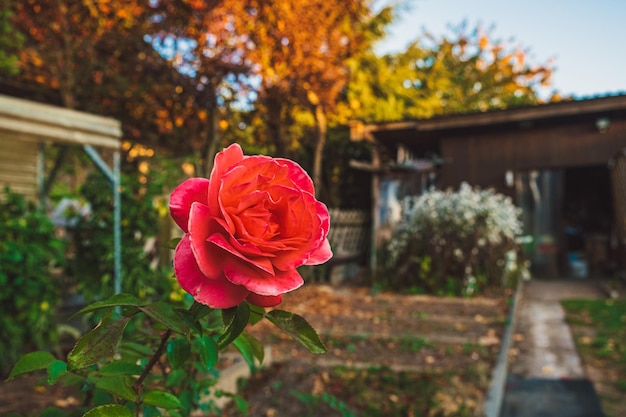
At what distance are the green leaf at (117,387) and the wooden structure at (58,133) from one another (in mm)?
3415

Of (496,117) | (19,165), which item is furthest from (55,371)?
(496,117)

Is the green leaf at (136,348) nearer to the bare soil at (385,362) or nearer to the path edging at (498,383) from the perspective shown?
the bare soil at (385,362)

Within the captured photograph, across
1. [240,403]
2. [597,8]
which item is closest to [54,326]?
[240,403]

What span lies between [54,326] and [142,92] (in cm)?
603

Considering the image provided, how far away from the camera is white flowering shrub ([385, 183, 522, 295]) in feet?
31.8

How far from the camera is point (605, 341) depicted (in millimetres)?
6113

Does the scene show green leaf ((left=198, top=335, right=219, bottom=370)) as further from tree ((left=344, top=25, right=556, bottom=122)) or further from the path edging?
tree ((left=344, top=25, right=556, bottom=122))

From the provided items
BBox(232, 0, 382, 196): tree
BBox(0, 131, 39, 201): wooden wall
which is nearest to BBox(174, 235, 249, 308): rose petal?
BBox(0, 131, 39, 201): wooden wall

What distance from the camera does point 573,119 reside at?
12.2 metres

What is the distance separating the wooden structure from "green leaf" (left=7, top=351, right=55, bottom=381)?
3.34 meters

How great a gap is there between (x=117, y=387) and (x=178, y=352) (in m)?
0.11

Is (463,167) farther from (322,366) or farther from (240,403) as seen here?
(240,403)

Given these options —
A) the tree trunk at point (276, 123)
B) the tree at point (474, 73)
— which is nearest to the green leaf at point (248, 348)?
the tree trunk at point (276, 123)

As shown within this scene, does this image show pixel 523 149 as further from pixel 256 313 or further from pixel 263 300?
pixel 263 300
